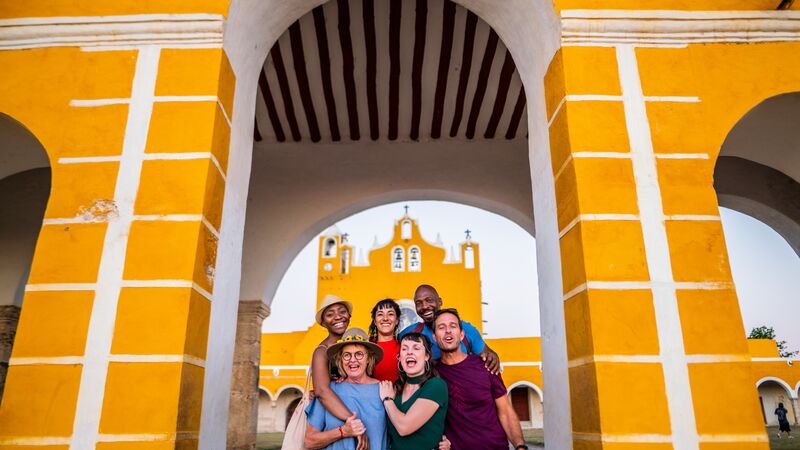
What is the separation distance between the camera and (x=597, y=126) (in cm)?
263

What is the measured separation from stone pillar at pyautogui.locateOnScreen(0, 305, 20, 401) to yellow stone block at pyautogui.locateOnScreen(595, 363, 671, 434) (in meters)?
5.55

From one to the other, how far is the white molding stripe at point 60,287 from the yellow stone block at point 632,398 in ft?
7.38

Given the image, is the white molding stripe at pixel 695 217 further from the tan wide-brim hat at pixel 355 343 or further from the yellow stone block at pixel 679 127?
the tan wide-brim hat at pixel 355 343

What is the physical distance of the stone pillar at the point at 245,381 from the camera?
5.83m

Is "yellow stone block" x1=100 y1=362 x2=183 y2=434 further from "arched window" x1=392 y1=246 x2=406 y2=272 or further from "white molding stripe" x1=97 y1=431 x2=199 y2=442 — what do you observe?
"arched window" x1=392 y1=246 x2=406 y2=272

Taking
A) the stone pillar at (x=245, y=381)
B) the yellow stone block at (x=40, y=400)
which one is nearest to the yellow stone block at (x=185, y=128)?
the yellow stone block at (x=40, y=400)

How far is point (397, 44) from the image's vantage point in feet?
16.2

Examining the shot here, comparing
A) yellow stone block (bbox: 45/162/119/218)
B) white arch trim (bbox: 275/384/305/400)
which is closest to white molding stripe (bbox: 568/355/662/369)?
yellow stone block (bbox: 45/162/119/218)

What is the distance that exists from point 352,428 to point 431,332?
740 millimetres

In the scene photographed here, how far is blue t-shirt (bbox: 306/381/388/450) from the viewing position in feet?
7.55

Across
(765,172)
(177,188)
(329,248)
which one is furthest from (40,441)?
(329,248)

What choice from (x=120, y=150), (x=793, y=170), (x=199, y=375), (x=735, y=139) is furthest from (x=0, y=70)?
(x=793, y=170)

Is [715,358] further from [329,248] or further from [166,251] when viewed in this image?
[329,248]

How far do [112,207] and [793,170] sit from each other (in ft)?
15.9
